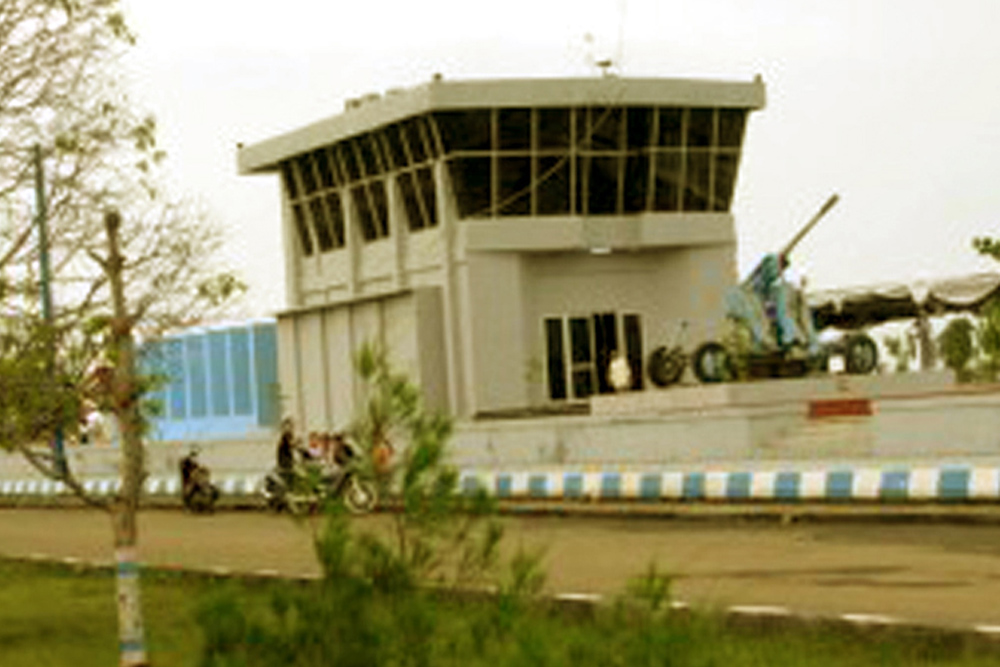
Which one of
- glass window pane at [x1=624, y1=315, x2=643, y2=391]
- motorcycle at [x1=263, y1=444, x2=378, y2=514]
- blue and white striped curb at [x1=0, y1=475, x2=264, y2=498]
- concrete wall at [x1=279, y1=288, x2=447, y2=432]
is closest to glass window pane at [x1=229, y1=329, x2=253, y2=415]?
concrete wall at [x1=279, y1=288, x2=447, y2=432]

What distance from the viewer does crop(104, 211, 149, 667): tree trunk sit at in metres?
12.8

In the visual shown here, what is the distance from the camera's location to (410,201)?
56281 mm

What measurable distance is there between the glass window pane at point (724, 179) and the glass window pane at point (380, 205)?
8.76 metres

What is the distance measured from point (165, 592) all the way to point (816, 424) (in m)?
14.4

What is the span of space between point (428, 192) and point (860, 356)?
1344 cm

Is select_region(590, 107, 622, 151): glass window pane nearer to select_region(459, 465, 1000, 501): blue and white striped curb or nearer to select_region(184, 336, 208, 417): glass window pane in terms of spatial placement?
select_region(459, 465, 1000, 501): blue and white striped curb

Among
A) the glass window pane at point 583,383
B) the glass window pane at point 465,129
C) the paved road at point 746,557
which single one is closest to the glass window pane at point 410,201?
the glass window pane at point 465,129

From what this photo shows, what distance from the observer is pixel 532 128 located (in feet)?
176

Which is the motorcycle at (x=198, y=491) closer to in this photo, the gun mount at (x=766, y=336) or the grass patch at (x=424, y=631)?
the gun mount at (x=766, y=336)

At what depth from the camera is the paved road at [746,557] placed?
1580cm

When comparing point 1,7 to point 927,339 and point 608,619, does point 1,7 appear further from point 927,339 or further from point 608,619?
point 927,339

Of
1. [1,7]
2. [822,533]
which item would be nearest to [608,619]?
[1,7]

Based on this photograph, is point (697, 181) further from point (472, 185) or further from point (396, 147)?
point (396, 147)

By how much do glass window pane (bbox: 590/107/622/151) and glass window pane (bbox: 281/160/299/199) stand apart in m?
11.9
